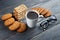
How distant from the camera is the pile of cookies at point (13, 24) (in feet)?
3.16

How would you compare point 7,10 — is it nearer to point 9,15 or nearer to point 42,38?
point 9,15

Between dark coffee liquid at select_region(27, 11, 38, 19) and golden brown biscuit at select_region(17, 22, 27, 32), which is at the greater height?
dark coffee liquid at select_region(27, 11, 38, 19)

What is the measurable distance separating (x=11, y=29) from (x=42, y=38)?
0.66ft

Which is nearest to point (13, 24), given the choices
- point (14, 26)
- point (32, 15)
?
point (14, 26)

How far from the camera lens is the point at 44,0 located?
3.88 ft

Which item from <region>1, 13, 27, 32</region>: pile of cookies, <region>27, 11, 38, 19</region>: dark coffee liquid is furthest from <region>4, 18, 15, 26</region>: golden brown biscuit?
<region>27, 11, 38, 19</region>: dark coffee liquid

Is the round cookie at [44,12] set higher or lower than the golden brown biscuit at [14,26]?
higher


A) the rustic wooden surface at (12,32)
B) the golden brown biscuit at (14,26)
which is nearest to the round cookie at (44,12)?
the rustic wooden surface at (12,32)

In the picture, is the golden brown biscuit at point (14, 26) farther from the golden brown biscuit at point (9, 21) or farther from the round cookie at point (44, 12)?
the round cookie at point (44, 12)

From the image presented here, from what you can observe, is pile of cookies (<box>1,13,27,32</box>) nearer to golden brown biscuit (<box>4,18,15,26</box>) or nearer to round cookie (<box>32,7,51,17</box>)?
golden brown biscuit (<box>4,18,15,26</box>)

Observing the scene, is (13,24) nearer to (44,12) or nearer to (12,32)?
(12,32)

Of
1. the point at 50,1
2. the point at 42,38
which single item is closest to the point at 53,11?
the point at 50,1

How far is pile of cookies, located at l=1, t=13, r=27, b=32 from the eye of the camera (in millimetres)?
963

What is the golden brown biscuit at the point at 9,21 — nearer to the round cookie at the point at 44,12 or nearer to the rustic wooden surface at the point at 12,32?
the rustic wooden surface at the point at 12,32
